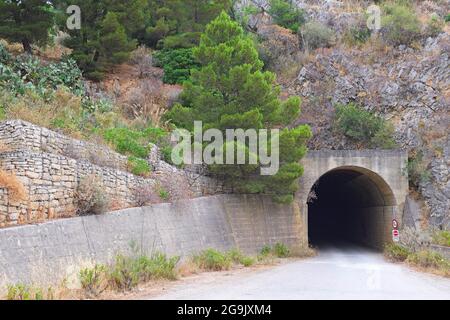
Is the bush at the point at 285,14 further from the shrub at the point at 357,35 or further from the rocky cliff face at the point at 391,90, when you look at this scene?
the shrub at the point at 357,35

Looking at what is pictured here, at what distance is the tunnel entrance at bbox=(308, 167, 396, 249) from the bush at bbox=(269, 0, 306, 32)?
1293 centimetres

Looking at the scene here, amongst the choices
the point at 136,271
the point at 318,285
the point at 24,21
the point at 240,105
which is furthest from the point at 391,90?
the point at 136,271

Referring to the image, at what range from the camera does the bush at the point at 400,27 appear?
3262 centimetres

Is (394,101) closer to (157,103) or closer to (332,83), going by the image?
(332,83)

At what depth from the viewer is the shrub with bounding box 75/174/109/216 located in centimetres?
1337

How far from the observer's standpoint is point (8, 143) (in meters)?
12.9

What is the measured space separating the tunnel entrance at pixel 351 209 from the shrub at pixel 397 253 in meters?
3.51

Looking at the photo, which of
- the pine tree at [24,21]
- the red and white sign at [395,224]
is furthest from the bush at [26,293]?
the pine tree at [24,21]

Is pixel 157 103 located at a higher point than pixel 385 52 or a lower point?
lower

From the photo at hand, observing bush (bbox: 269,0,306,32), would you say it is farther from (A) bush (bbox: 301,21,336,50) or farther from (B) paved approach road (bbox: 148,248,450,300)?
(B) paved approach road (bbox: 148,248,450,300)

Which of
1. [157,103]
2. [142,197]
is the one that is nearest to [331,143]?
[157,103]

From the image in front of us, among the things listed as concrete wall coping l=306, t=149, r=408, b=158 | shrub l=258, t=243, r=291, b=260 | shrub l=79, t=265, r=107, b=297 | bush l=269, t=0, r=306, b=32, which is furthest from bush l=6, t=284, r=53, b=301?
bush l=269, t=0, r=306, b=32

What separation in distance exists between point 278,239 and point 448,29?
66.1ft
